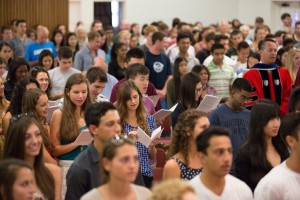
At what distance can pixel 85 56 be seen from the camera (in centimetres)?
1389

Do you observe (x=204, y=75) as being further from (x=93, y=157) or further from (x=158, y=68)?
(x=93, y=157)

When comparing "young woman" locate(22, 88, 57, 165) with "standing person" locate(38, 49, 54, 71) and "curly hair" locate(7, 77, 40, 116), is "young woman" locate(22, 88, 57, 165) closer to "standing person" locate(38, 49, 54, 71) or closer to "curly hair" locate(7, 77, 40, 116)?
"curly hair" locate(7, 77, 40, 116)

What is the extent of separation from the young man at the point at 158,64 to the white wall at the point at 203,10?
12.8m

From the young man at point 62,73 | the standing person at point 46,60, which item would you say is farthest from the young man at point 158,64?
the young man at point 62,73

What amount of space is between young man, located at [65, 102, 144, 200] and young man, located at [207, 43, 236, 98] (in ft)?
20.8

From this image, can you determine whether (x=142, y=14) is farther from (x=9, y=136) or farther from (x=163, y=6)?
(x=9, y=136)

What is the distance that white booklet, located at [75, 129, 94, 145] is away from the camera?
7.03m

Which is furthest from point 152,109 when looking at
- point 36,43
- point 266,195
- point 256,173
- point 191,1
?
point 191,1

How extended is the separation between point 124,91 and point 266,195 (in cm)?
263

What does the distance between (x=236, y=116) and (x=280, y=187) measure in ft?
8.29

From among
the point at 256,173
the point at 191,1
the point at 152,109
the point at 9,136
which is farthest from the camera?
the point at 191,1

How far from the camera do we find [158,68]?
13.1 meters

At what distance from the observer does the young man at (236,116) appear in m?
8.06

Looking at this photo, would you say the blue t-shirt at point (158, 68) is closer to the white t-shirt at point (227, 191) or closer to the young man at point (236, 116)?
the young man at point (236, 116)
